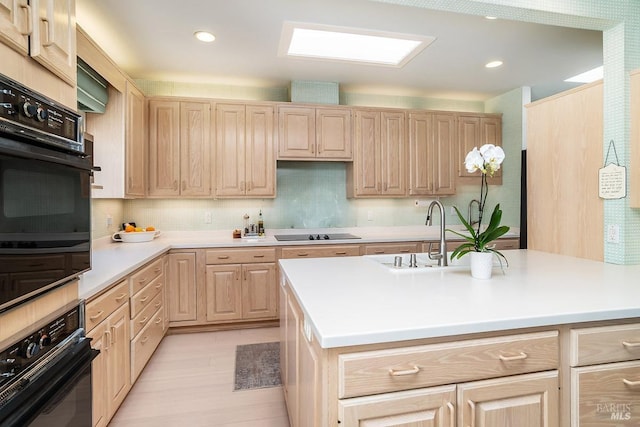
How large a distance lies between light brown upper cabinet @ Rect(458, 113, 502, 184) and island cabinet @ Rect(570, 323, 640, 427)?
3050 mm

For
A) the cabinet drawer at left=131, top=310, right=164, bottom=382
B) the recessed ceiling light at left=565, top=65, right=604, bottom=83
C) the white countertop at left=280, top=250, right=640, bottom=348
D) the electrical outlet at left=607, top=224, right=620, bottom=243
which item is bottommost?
the cabinet drawer at left=131, top=310, right=164, bottom=382

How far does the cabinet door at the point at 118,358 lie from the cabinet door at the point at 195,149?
1618mm

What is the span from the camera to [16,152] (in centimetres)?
84

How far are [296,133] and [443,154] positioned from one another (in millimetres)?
1803

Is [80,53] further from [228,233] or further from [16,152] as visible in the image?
[228,233]

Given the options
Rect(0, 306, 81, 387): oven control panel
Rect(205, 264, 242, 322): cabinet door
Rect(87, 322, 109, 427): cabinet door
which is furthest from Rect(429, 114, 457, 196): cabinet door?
Rect(0, 306, 81, 387): oven control panel

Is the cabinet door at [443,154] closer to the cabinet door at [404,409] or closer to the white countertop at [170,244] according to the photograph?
the white countertop at [170,244]

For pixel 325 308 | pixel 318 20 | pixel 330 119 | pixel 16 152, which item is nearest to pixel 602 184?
pixel 325 308

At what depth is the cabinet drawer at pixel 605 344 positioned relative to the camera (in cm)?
111

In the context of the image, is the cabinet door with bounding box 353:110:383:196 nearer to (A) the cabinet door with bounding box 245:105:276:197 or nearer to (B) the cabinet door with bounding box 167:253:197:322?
(A) the cabinet door with bounding box 245:105:276:197

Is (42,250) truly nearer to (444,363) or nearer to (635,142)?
(444,363)

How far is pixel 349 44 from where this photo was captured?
2.89m

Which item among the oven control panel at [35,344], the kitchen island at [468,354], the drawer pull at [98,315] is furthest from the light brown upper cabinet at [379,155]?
the oven control panel at [35,344]

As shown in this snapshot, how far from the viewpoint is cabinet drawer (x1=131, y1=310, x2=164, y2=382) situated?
2162mm
